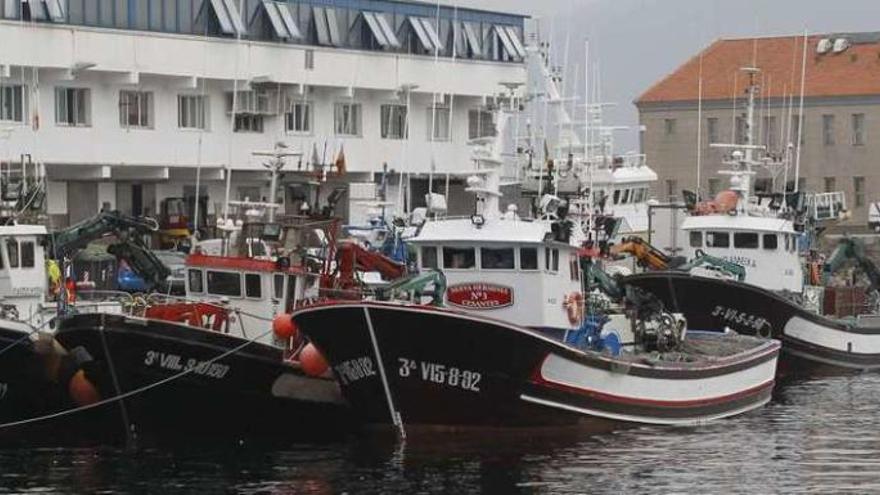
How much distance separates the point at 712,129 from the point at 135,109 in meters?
36.1

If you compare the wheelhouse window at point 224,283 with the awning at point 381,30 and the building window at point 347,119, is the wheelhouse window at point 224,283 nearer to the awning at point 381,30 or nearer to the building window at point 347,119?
the building window at point 347,119

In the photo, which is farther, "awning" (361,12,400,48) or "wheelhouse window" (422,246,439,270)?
"awning" (361,12,400,48)

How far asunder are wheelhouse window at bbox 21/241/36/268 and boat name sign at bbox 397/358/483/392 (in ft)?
23.4

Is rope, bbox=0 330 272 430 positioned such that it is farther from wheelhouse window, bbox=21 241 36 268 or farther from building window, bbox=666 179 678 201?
building window, bbox=666 179 678 201

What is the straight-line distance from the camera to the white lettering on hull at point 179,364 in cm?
3356

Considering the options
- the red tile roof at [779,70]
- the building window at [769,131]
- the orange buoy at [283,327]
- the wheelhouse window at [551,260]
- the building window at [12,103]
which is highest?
the red tile roof at [779,70]

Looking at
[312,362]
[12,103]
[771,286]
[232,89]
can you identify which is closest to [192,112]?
[232,89]

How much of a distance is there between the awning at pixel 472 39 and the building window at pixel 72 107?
48.7ft

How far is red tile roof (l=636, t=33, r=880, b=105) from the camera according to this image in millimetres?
85500

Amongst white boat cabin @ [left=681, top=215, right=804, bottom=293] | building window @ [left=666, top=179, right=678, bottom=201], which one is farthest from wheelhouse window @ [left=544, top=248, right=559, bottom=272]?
building window @ [left=666, top=179, right=678, bottom=201]

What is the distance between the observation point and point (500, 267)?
34562 mm

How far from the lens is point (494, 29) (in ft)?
223

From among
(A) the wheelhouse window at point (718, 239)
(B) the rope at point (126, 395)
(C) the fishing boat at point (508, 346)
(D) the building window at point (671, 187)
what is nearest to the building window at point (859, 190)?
(D) the building window at point (671, 187)

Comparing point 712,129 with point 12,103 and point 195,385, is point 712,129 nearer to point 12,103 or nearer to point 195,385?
point 12,103
